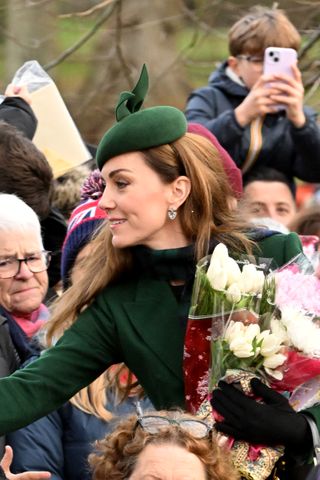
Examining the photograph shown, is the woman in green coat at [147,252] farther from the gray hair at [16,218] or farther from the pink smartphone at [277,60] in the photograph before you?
the pink smartphone at [277,60]

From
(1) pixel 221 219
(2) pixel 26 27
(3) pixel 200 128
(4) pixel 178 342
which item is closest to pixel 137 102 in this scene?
(1) pixel 221 219

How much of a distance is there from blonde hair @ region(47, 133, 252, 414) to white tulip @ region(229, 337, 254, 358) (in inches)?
18.3

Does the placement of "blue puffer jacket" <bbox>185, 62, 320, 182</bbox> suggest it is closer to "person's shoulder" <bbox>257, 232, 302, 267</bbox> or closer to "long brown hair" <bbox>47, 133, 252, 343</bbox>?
"long brown hair" <bbox>47, 133, 252, 343</bbox>

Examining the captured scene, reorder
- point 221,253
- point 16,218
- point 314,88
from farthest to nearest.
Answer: point 314,88
point 16,218
point 221,253

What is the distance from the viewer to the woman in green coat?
4379 mm

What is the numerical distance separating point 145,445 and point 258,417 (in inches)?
12.5

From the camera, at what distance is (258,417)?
3982mm

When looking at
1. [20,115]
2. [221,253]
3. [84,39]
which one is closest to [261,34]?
[20,115]

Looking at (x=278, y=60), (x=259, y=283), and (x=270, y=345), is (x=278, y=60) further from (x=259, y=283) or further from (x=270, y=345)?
(x=270, y=345)

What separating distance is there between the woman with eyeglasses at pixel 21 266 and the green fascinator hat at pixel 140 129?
98cm

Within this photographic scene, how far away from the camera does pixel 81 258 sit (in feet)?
17.8

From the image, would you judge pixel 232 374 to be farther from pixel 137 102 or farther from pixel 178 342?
pixel 137 102

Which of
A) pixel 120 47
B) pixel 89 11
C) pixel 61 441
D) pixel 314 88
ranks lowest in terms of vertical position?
pixel 314 88

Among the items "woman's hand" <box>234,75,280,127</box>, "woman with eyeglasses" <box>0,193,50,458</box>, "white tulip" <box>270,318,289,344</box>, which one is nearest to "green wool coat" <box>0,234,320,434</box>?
"white tulip" <box>270,318,289,344</box>
